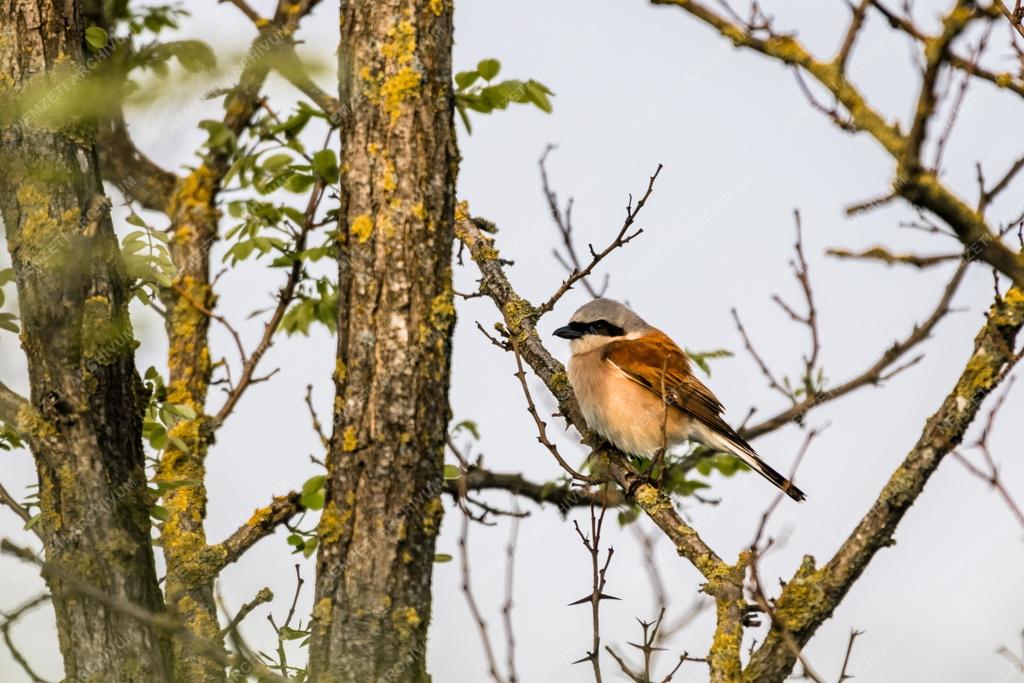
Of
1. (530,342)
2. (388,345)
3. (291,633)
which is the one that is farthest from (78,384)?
(530,342)

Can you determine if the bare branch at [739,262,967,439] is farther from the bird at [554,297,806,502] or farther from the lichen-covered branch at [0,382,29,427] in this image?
the lichen-covered branch at [0,382,29,427]

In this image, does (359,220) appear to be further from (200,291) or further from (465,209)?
(200,291)

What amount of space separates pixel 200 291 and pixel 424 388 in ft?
9.56

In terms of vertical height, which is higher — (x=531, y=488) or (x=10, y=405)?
(x=531, y=488)

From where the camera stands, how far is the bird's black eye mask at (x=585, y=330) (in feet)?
21.7

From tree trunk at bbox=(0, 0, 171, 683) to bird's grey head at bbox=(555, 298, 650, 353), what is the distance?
3150 millimetres

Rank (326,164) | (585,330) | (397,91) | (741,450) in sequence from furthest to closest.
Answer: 1. (585,330)
2. (741,450)
3. (326,164)
4. (397,91)

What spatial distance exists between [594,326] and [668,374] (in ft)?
1.91

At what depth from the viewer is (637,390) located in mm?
6188

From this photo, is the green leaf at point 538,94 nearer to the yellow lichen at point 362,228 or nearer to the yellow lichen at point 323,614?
the yellow lichen at point 362,228

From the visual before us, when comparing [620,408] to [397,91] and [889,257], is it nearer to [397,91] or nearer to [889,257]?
[397,91]

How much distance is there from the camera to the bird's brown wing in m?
6.17

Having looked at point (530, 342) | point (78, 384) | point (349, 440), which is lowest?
point (349, 440)

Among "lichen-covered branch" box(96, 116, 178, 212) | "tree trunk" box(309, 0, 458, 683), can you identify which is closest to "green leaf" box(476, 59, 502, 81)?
"tree trunk" box(309, 0, 458, 683)
